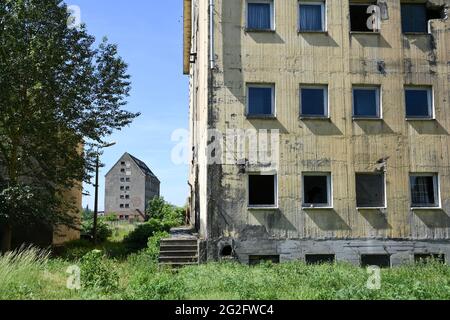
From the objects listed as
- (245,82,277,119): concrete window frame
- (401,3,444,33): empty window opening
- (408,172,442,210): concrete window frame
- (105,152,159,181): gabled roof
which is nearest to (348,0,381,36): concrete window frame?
(401,3,444,33): empty window opening

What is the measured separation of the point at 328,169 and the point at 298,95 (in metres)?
2.89

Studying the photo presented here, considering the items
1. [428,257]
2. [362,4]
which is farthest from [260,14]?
[428,257]

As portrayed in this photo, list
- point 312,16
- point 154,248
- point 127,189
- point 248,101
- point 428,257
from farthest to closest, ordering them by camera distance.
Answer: point 127,189, point 154,248, point 312,16, point 248,101, point 428,257

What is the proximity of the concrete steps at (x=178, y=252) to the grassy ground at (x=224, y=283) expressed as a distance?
1.22 meters

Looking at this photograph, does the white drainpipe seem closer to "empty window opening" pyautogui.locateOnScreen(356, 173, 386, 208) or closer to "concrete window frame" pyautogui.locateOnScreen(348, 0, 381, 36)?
"concrete window frame" pyautogui.locateOnScreen(348, 0, 381, 36)

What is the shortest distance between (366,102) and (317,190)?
3.82 metres

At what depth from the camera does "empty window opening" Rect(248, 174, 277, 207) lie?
55.8 ft

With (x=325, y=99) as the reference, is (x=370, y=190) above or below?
below

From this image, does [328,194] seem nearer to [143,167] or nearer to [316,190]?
[316,190]

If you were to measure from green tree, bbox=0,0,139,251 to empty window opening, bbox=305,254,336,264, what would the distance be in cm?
1116

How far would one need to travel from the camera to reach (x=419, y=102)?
18172mm

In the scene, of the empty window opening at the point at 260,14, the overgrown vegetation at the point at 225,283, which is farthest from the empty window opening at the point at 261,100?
the overgrown vegetation at the point at 225,283

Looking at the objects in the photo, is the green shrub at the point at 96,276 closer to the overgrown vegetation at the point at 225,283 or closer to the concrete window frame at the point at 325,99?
the overgrown vegetation at the point at 225,283

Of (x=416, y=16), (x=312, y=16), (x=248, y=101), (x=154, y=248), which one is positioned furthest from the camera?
(x=154, y=248)
